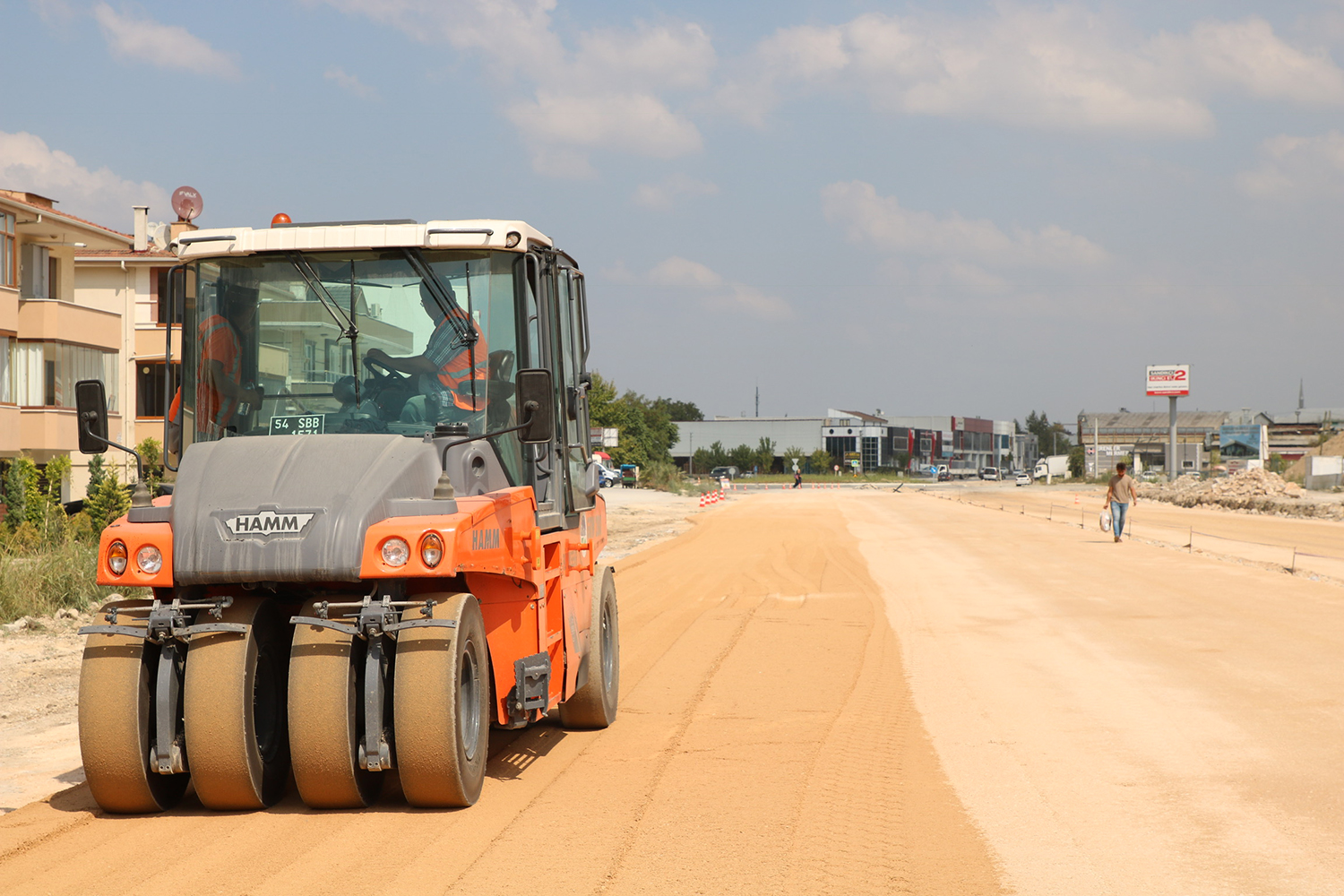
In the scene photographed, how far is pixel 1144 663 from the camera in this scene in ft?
39.5

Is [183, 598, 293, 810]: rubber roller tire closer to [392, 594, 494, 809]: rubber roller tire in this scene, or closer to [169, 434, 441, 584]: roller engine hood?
[169, 434, 441, 584]: roller engine hood

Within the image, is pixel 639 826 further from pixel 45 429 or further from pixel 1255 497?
pixel 1255 497

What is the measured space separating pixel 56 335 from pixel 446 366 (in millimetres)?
31204

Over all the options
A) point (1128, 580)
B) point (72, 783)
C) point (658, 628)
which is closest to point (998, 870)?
point (72, 783)

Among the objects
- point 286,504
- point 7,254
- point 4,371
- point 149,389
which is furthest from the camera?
point 149,389

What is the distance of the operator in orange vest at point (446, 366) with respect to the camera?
A: 696cm

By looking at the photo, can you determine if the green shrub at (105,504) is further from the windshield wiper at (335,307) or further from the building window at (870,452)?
the building window at (870,452)

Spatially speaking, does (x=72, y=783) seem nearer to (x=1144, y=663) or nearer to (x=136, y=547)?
(x=136, y=547)

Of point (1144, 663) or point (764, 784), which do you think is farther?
point (1144, 663)

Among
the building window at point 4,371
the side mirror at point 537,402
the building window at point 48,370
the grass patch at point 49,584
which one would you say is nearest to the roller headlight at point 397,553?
the side mirror at point 537,402

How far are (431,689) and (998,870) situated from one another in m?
2.79

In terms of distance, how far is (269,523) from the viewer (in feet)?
19.5

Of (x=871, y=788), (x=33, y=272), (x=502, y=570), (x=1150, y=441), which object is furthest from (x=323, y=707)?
(x=1150, y=441)

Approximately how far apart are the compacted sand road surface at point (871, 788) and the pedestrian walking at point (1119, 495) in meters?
14.4
